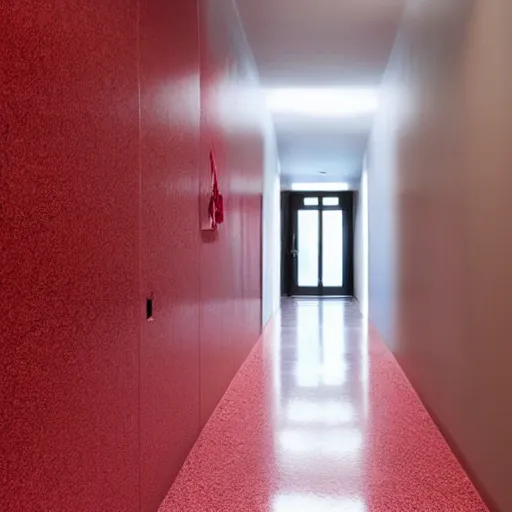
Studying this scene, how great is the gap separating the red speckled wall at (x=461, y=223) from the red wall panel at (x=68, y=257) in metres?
1.37

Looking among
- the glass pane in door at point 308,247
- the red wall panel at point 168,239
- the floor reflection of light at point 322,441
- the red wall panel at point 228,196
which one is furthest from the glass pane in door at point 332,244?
the red wall panel at point 168,239

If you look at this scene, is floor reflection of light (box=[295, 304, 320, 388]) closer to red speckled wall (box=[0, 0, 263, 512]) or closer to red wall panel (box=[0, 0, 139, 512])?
red speckled wall (box=[0, 0, 263, 512])

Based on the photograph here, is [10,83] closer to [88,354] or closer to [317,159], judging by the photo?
[88,354]

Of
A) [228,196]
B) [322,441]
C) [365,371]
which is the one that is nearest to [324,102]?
[228,196]

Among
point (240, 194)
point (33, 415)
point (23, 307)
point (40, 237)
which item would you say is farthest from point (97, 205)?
point (240, 194)

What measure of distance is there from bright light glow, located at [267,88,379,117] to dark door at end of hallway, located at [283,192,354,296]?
7847mm

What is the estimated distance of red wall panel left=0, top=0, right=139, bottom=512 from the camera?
118cm

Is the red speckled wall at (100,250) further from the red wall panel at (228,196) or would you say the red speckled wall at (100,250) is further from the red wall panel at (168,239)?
the red wall panel at (228,196)

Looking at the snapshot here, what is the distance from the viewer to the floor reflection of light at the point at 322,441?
3100 mm

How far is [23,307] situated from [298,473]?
1945 millimetres

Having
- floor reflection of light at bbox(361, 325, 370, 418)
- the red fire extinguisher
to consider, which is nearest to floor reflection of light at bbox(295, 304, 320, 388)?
floor reflection of light at bbox(361, 325, 370, 418)

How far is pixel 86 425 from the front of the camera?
157 cm

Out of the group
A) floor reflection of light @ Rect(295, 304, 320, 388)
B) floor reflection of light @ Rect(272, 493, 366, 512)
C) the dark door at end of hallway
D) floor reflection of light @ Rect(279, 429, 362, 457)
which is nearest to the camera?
floor reflection of light @ Rect(272, 493, 366, 512)

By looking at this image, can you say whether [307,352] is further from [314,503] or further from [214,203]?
[314,503]
